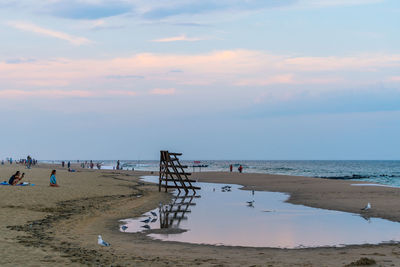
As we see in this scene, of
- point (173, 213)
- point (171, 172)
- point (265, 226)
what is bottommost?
point (173, 213)

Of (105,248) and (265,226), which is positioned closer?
(105,248)

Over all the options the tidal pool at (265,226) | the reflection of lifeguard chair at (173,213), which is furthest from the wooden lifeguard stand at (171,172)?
the tidal pool at (265,226)

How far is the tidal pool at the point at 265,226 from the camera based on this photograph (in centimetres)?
1388

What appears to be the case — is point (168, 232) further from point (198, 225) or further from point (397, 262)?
point (397, 262)

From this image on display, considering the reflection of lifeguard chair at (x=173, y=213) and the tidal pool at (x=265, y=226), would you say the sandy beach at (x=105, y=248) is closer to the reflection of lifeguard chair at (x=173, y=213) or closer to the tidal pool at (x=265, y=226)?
the tidal pool at (x=265, y=226)

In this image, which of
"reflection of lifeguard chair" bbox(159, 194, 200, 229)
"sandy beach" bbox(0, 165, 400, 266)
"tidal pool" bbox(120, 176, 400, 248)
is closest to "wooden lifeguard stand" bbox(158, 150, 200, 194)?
"reflection of lifeguard chair" bbox(159, 194, 200, 229)

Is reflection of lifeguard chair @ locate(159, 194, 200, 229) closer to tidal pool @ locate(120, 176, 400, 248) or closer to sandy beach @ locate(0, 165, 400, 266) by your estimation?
tidal pool @ locate(120, 176, 400, 248)

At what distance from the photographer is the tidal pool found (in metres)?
13.9

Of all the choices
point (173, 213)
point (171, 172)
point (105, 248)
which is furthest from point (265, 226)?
point (171, 172)

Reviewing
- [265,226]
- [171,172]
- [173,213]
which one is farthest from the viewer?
[171,172]

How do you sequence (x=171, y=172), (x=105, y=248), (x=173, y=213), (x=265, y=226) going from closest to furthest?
(x=105, y=248), (x=265, y=226), (x=173, y=213), (x=171, y=172)

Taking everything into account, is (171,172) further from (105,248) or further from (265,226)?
(105,248)

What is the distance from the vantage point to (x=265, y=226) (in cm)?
1698

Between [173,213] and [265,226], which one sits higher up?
[265,226]
